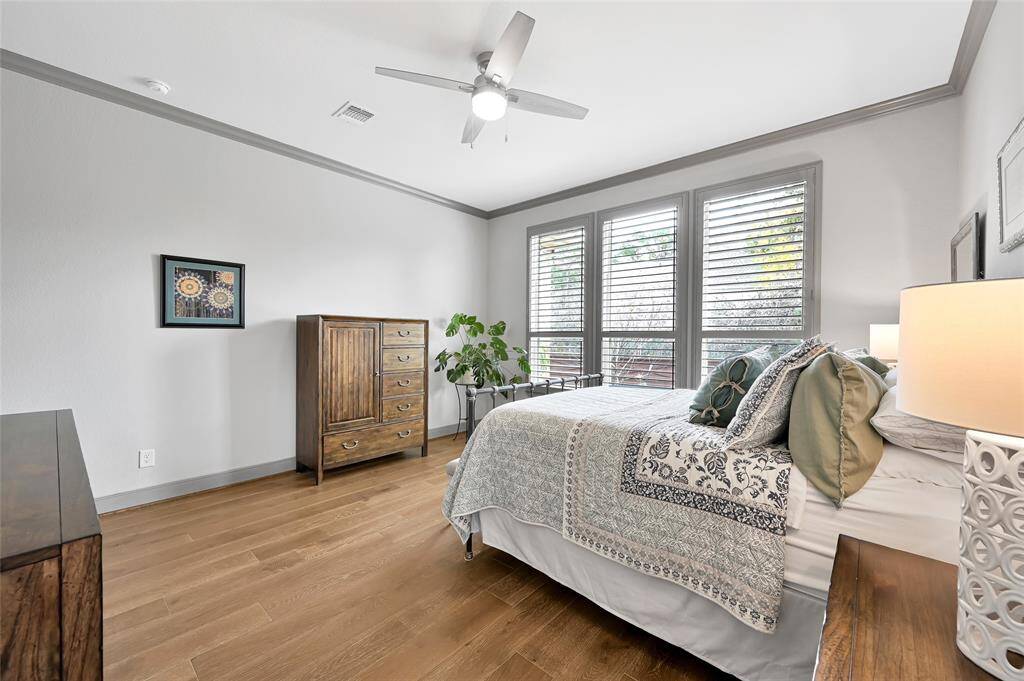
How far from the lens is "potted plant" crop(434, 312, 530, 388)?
15.4 feet

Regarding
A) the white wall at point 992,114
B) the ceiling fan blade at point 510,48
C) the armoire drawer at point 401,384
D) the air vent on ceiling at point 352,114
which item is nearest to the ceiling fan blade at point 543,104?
the ceiling fan blade at point 510,48

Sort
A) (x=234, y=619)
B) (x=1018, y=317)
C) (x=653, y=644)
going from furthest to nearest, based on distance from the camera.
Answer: (x=234, y=619) → (x=653, y=644) → (x=1018, y=317)

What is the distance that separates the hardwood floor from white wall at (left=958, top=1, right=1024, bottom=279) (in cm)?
218

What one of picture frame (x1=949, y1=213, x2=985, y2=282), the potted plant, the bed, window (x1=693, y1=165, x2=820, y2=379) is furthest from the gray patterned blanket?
the potted plant

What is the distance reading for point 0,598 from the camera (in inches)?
23.2

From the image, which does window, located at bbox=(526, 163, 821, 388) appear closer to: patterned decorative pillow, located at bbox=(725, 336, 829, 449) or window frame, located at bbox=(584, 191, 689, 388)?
window frame, located at bbox=(584, 191, 689, 388)

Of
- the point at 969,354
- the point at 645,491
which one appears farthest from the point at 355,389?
the point at 969,354

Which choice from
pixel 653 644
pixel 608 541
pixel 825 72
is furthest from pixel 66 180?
pixel 825 72

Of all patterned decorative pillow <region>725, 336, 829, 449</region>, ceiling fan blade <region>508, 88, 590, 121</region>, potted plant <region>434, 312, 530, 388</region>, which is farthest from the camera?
potted plant <region>434, 312, 530, 388</region>

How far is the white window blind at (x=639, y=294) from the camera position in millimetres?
3814

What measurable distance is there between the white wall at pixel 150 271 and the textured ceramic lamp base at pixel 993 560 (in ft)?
12.9

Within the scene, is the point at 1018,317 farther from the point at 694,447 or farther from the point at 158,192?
the point at 158,192

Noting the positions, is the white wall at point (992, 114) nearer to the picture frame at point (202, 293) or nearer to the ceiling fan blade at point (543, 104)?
the ceiling fan blade at point (543, 104)

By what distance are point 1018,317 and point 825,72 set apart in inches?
98.3
